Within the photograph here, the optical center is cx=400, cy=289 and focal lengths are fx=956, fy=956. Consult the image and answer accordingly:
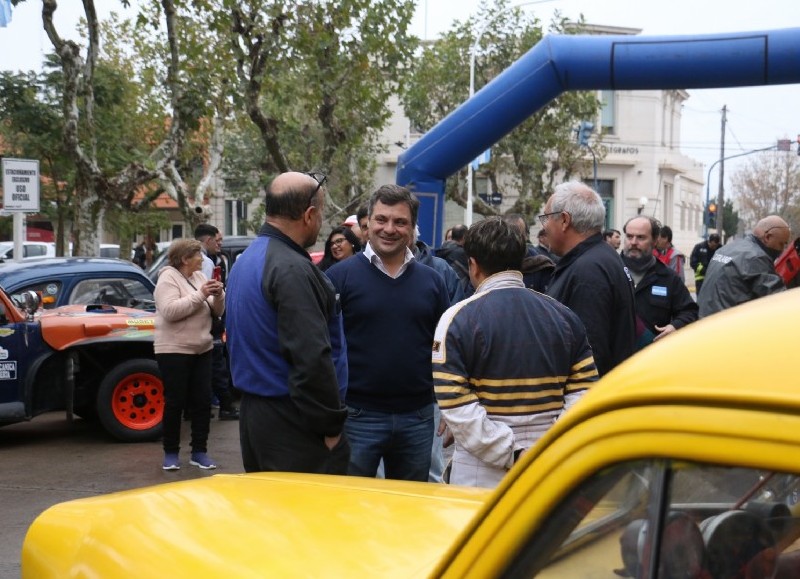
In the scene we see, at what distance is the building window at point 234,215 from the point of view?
157 ft

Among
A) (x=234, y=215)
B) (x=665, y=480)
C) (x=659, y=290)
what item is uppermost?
(x=234, y=215)

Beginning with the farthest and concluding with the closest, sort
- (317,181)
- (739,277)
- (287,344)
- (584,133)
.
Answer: (584,133), (739,277), (317,181), (287,344)

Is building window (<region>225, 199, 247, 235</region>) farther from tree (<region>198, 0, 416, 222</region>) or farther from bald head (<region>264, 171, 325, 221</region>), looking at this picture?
bald head (<region>264, 171, 325, 221</region>)

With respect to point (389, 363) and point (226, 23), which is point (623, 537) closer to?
point (389, 363)

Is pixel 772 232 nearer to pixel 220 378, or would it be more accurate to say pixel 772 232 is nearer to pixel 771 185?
pixel 220 378

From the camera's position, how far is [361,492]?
254 cm

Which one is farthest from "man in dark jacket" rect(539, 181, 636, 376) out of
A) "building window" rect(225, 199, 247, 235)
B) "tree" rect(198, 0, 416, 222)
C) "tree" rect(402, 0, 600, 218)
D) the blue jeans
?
"building window" rect(225, 199, 247, 235)

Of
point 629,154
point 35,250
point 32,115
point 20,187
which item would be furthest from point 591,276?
point 629,154

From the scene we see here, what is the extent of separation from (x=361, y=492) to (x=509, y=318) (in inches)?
43.7

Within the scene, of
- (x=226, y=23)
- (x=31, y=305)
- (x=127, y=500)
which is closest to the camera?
(x=127, y=500)

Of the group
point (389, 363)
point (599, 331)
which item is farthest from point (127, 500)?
point (599, 331)

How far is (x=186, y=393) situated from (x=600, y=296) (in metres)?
3.91

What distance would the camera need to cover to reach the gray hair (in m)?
4.71

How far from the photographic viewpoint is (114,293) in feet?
33.2
